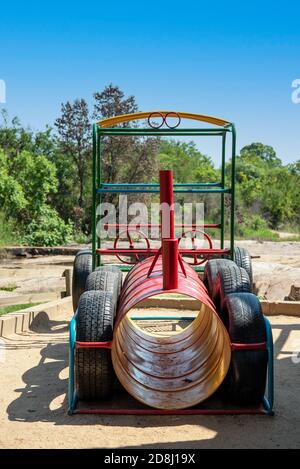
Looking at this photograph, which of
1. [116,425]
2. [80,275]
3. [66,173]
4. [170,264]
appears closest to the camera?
[116,425]

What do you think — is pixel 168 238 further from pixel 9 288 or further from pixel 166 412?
pixel 9 288

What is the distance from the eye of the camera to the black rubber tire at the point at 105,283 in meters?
4.79

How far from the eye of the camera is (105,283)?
4.84m

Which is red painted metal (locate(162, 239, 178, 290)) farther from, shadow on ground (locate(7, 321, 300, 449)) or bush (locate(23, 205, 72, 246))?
bush (locate(23, 205, 72, 246))

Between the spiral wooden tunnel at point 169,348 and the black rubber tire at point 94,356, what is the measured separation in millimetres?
86

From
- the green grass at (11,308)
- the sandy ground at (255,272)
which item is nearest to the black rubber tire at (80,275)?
the green grass at (11,308)

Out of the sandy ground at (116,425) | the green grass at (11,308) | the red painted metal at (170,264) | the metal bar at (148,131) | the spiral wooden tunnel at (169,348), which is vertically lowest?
the green grass at (11,308)

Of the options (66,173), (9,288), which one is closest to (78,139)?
(66,173)

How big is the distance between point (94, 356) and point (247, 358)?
3.51ft

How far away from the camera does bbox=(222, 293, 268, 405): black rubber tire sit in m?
4.24

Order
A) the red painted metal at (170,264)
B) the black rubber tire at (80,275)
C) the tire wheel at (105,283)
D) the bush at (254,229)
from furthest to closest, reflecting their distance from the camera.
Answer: the bush at (254,229)
the black rubber tire at (80,275)
the tire wheel at (105,283)
the red painted metal at (170,264)

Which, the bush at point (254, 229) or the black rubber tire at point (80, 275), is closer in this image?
the black rubber tire at point (80, 275)

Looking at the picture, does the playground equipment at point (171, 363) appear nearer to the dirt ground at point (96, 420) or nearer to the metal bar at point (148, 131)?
the dirt ground at point (96, 420)

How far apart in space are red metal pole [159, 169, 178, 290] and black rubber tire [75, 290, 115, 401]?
56 centimetres
